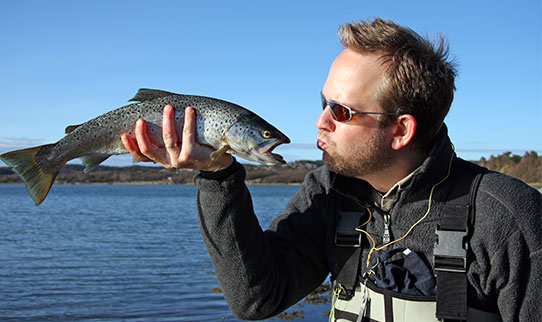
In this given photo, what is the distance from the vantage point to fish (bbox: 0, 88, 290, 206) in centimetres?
392

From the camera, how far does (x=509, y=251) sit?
3.40m

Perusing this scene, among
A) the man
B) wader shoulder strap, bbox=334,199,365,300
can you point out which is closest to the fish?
the man

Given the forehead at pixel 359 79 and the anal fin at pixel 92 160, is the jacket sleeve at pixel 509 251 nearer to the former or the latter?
the forehead at pixel 359 79

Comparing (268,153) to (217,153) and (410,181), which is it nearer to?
(217,153)

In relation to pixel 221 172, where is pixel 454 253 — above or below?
below

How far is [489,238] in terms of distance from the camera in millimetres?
3463

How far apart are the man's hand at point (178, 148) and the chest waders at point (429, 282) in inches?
46.9

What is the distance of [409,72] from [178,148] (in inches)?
74.2

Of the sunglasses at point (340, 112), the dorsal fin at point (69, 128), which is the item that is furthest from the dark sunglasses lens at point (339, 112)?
the dorsal fin at point (69, 128)

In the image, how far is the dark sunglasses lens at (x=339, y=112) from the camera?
3.99 metres

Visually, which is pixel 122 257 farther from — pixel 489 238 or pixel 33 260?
pixel 489 238

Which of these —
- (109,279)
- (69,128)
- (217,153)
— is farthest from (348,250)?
(109,279)

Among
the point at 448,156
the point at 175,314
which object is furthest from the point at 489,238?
the point at 175,314

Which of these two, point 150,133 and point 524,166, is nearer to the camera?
point 150,133
